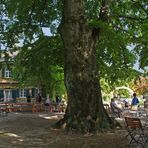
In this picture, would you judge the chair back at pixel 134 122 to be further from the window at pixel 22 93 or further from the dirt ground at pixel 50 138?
the window at pixel 22 93

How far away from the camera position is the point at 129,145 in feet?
52.9

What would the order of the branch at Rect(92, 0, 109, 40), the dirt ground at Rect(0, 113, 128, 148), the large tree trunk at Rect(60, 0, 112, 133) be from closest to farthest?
the dirt ground at Rect(0, 113, 128, 148) < the large tree trunk at Rect(60, 0, 112, 133) < the branch at Rect(92, 0, 109, 40)

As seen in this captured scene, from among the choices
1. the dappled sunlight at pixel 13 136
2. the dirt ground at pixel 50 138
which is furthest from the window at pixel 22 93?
the dappled sunlight at pixel 13 136

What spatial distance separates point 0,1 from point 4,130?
32.2ft

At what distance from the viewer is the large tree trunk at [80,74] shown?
2245 centimetres

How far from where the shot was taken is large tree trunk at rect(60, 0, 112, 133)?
22.4 meters

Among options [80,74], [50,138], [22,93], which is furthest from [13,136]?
[22,93]

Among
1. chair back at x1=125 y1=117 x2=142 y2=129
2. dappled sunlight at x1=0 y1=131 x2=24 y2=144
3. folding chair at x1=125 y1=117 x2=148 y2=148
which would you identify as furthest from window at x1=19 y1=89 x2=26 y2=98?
chair back at x1=125 y1=117 x2=142 y2=129

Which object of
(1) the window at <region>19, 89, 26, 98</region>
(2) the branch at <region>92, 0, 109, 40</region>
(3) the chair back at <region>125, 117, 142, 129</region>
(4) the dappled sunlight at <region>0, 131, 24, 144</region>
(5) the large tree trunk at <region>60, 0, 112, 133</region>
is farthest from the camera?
(1) the window at <region>19, 89, 26, 98</region>

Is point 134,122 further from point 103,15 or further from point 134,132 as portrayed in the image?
point 103,15

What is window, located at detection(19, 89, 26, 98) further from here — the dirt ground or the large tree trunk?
the large tree trunk

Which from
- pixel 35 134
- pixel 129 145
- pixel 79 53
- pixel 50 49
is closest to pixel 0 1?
pixel 50 49

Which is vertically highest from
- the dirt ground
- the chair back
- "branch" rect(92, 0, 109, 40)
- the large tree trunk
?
"branch" rect(92, 0, 109, 40)

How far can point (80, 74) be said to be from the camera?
73.9 feet
